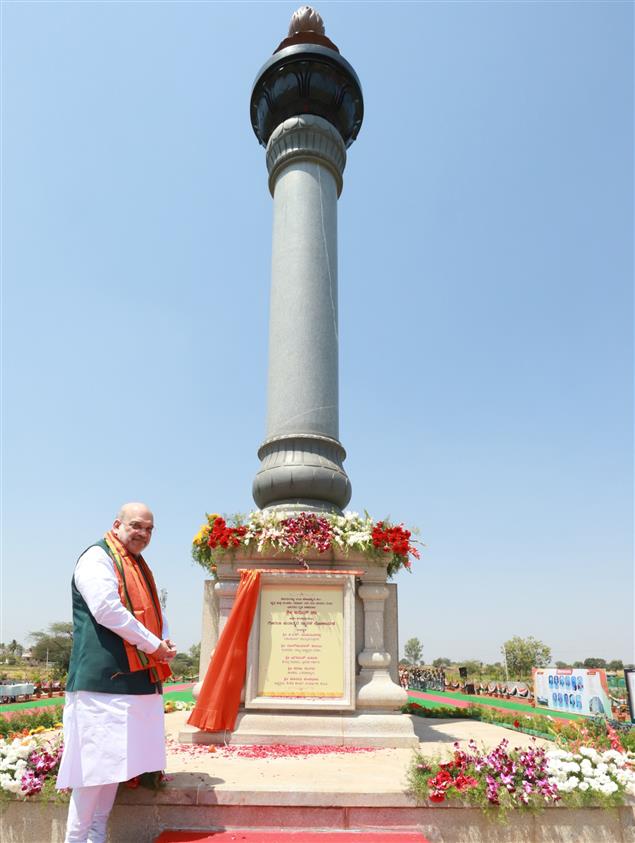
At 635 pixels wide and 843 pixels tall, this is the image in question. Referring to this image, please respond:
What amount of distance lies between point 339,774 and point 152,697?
6.24 feet

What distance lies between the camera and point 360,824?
4172mm

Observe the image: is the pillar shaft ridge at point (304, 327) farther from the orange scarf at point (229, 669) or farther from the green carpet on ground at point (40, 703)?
the green carpet on ground at point (40, 703)

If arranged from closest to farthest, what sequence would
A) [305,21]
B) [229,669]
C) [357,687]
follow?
[229,669] < [357,687] < [305,21]

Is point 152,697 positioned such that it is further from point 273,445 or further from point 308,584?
point 273,445

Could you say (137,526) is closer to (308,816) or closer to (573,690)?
(308,816)

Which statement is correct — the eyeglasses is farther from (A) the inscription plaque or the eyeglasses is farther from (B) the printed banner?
(B) the printed banner

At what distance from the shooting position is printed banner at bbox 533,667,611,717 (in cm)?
1563

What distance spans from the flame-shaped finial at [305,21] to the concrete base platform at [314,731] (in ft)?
46.2

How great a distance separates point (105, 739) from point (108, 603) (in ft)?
2.82

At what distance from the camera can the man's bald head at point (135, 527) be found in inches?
171

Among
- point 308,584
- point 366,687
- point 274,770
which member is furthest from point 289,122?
point 274,770

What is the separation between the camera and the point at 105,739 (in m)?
3.69

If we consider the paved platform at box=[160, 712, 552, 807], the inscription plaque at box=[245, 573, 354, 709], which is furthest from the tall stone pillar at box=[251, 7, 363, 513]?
the paved platform at box=[160, 712, 552, 807]

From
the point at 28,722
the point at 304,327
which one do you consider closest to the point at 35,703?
the point at 28,722
